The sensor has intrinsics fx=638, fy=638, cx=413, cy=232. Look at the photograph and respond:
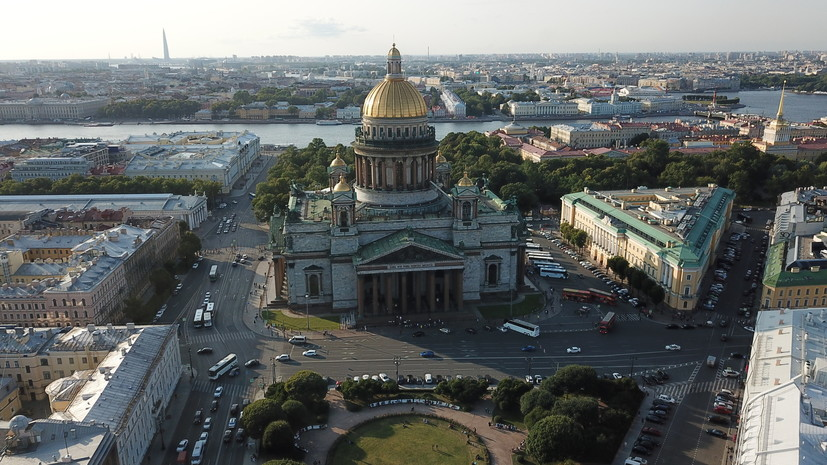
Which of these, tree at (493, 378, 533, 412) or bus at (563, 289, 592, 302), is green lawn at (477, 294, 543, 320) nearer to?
bus at (563, 289, 592, 302)

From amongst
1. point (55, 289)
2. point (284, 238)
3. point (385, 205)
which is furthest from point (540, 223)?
point (55, 289)

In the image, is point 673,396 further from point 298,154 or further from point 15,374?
point 298,154

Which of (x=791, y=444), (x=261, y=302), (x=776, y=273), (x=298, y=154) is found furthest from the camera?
(x=298, y=154)

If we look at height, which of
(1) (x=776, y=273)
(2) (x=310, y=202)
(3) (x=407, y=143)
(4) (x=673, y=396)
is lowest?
(4) (x=673, y=396)

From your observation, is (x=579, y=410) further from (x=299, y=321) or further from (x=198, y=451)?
(x=299, y=321)

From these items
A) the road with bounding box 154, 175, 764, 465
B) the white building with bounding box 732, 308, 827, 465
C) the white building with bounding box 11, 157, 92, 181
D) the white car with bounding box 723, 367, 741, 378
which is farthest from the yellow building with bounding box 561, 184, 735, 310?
the white building with bounding box 11, 157, 92, 181

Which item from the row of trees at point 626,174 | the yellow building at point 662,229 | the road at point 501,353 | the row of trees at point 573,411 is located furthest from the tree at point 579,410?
the row of trees at point 626,174
